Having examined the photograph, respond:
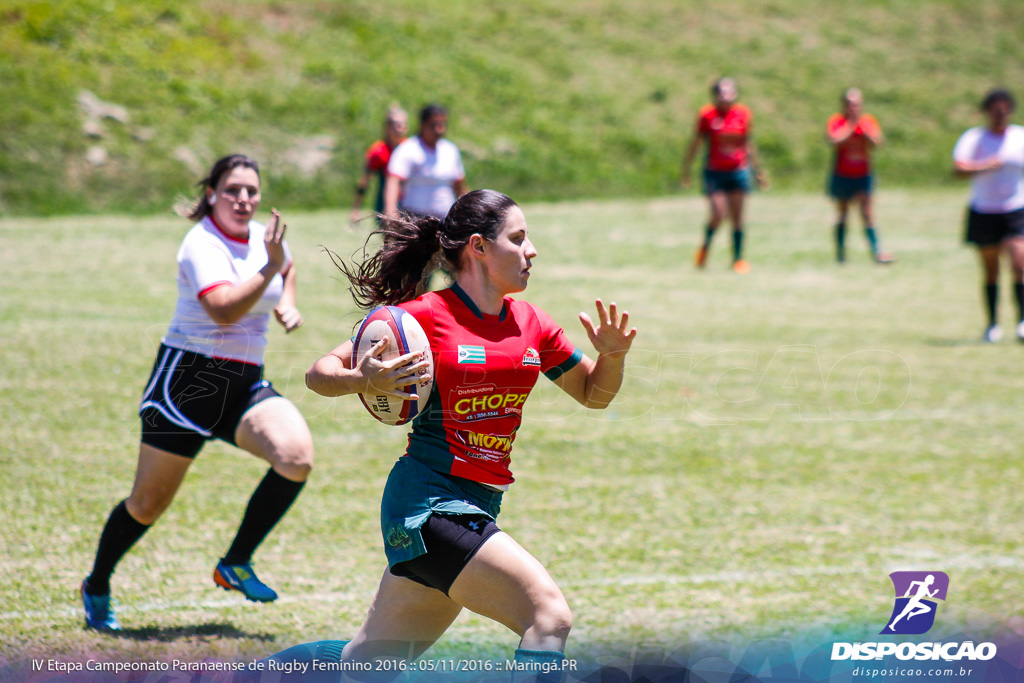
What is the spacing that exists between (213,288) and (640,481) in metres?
3.34

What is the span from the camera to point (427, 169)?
11125 mm

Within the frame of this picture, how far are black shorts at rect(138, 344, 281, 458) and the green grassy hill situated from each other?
19.0 m

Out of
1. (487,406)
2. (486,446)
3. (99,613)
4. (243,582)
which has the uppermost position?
(487,406)

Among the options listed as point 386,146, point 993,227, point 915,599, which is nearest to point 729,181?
point 386,146

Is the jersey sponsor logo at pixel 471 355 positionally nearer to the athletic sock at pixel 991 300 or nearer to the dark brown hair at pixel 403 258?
the dark brown hair at pixel 403 258

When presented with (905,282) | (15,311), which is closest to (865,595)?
(15,311)

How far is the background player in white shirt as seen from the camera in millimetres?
4422

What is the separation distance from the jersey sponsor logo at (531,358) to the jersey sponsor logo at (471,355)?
0.53ft

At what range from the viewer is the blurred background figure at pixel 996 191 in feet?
35.9

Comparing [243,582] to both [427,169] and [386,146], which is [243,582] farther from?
[386,146]

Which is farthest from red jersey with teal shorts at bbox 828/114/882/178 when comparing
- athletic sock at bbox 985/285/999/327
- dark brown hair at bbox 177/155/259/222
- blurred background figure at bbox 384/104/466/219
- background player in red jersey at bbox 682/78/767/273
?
dark brown hair at bbox 177/155/259/222

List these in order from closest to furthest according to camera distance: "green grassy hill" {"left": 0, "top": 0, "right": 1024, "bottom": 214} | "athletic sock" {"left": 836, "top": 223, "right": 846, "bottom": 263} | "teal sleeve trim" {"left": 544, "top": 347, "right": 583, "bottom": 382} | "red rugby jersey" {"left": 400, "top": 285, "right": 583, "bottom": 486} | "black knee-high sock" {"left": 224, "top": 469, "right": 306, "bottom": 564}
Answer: "red rugby jersey" {"left": 400, "top": 285, "right": 583, "bottom": 486}
"teal sleeve trim" {"left": 544, "top": 347, "right": 583, "bottom": 382}
"black knee-high sock" {"left": 224, "top": 469, "right": 306, "bottom": 564}
"athletic sock" {"left": 836, "top": 223, "right": 846, "bottom": 263}
"green grassy hill" {"left": 0, "top": 0, "right": 1024, "bottom": 214}

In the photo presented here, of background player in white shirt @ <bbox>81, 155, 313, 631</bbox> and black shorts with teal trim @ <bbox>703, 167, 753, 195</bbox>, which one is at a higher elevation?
black shorts with teal trim @ <bbox>703, 167, 753, 195</bbox>

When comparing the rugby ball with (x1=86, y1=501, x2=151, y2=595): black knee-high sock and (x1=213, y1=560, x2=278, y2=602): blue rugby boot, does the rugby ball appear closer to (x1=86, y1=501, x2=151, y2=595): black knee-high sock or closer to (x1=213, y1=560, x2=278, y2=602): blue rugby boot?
(x1=213, y1=560, x2=278, y2=602): blue rugby boot
